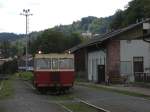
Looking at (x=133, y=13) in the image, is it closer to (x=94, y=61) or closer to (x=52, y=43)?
(x=52, y=43)

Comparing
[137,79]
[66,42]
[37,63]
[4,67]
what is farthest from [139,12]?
[4,67]

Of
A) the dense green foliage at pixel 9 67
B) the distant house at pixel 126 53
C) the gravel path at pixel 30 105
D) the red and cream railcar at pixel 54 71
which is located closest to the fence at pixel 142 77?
the distant house at pixel 126 53

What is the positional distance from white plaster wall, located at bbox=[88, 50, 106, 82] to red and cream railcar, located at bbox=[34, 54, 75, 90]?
70.5 ft

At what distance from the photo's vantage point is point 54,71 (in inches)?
1369

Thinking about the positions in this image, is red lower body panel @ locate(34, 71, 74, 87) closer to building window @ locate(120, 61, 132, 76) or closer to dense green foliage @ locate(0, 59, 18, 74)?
building window @ locate(120, 61, 132, 76)

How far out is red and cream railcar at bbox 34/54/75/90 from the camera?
114ft

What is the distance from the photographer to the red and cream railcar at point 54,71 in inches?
1364

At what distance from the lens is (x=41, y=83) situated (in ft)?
114

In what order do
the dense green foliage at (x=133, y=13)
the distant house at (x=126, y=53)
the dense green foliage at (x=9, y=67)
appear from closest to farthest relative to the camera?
the distant house at (x=126, y=53)
the dense green foliage at (x=133, y=13)
the dense green foliage at (x=9, y=67)

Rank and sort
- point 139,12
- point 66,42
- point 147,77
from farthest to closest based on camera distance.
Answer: point 66,42 → point 139,12 → point 147,77

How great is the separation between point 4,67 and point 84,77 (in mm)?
84797

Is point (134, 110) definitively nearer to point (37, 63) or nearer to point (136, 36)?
point (37, 63)

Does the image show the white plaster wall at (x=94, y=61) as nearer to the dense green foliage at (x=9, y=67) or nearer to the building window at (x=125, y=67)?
the building window at (x=125, y=67)

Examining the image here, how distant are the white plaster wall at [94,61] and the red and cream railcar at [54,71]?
70.5 feet
